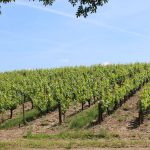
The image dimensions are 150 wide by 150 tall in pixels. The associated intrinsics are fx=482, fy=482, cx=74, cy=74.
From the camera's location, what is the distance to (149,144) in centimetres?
1845

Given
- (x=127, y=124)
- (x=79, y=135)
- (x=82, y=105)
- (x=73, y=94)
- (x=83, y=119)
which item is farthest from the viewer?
(x=73, y=94)

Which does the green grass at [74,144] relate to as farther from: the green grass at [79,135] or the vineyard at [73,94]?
the vineyard at [73,94]

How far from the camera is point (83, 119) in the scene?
81.5ft

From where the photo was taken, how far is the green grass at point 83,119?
24.3m

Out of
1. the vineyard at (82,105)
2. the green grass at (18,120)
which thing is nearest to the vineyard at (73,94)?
the vineyard at (82,105)

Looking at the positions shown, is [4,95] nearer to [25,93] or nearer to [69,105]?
[25,93]

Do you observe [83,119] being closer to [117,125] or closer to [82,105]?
[117,125]

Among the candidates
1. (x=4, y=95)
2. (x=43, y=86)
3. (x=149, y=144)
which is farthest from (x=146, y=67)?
(x=149, y=144)

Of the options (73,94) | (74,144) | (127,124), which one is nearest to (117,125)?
(127,124)

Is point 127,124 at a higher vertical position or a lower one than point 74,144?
higher

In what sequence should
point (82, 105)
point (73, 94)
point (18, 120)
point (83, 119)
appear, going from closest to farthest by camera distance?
point (83, 119)
point (82, 105)
point (18, 120)
point (73, 94)

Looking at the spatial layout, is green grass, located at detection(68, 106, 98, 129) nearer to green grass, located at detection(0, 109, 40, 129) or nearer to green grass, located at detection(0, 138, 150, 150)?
green grass, located at detection(0, 109, 40, 129)

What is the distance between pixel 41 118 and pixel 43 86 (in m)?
7.39

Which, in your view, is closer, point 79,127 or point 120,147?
point 120,147
